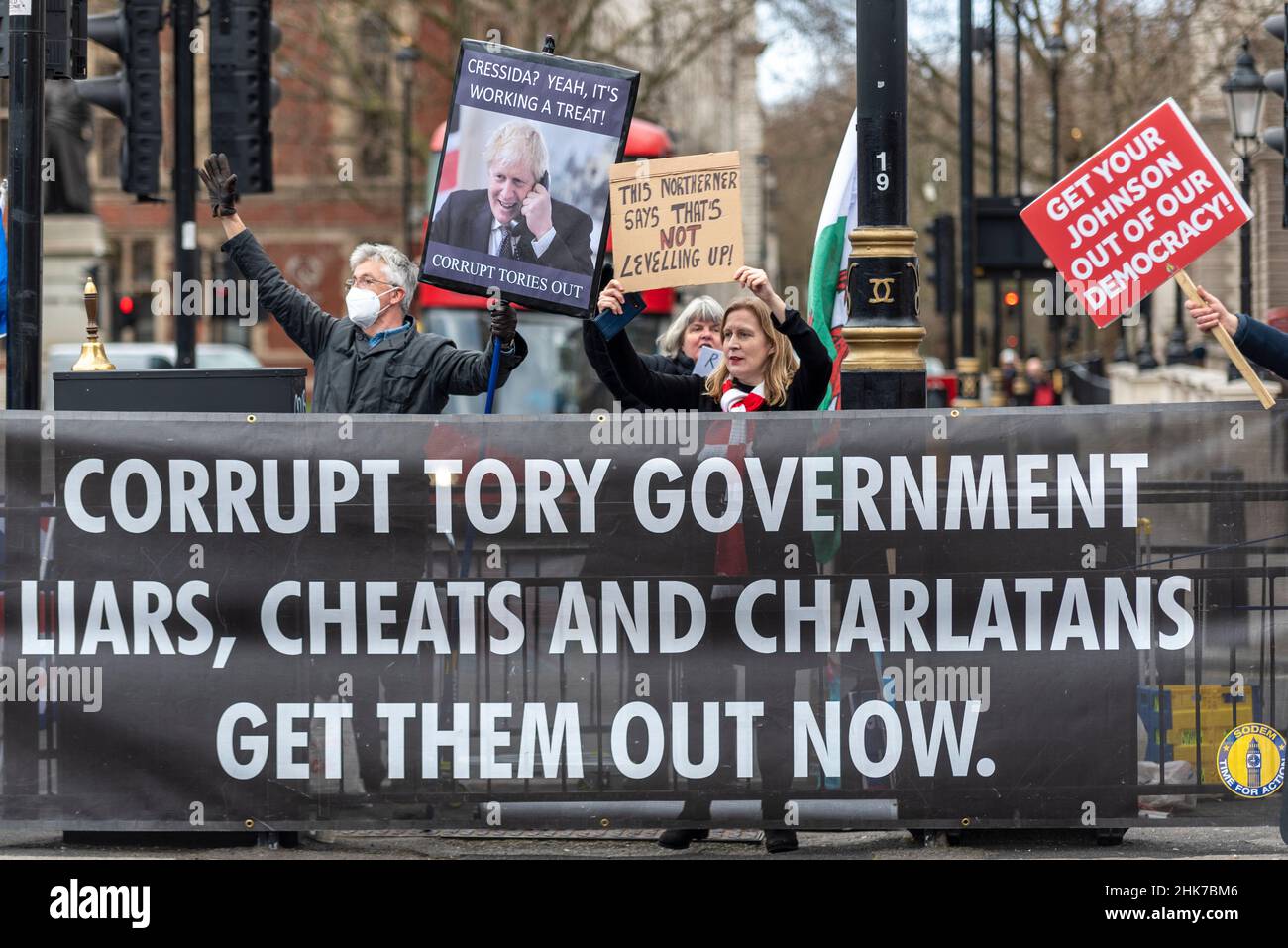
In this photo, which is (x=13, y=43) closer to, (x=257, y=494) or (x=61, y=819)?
(x=257, y=494)

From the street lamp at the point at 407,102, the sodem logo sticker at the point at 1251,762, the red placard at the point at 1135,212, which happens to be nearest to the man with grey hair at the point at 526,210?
the red placard at the point at 1135,212

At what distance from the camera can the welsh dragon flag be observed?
25.4 feet

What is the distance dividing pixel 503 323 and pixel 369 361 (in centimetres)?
70

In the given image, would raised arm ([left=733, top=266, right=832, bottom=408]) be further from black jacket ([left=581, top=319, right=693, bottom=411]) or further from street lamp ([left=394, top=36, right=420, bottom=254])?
street lamp ([left=394, top=36, right=420, bottom=254])

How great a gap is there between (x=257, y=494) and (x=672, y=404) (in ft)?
5.74

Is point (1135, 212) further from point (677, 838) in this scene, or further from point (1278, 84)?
point (1278, 84)

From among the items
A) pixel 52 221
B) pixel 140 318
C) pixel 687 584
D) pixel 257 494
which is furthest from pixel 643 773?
pixel 140 318

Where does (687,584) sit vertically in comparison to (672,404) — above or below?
below

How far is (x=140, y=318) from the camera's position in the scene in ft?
182

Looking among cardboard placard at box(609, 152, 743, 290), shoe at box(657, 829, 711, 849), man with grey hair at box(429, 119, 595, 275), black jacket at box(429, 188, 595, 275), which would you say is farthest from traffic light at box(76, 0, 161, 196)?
shoe at box(657, 829, 711, 849)

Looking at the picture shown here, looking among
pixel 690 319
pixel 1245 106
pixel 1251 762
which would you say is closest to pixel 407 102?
pixel 1245 106

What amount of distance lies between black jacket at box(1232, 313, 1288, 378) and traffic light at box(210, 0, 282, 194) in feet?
22.6

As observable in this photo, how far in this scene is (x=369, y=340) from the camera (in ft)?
23.8
